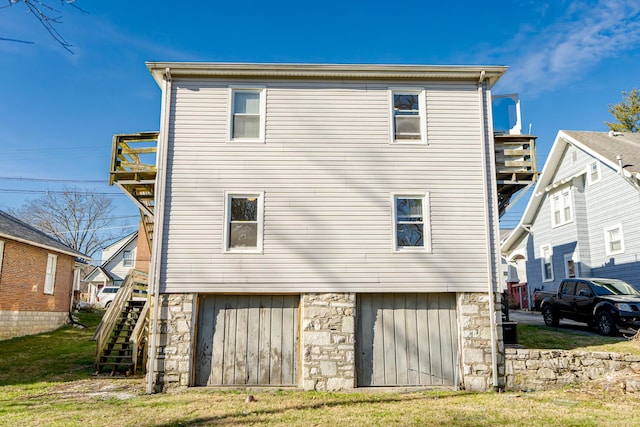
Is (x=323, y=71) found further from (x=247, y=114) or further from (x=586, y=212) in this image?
(x=586, y=212)

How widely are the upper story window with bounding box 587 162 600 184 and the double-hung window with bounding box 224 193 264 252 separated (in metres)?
13.9

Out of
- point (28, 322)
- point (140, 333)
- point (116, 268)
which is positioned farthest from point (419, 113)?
point (116, 268)

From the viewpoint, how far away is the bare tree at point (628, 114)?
29.8 metres

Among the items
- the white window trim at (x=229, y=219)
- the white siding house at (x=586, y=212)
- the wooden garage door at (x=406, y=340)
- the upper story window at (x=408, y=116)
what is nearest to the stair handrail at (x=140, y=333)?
the white window trim at (x=229, y=219)

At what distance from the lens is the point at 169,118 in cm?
1039

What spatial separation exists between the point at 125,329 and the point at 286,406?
20.5 feet

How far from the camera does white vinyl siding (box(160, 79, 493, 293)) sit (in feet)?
32.5

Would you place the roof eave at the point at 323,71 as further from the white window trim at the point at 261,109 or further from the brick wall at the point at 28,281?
the brick wall at the point at 28,281

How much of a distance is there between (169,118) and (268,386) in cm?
601

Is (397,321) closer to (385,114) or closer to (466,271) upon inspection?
(466,271)

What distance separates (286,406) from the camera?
8.27 m

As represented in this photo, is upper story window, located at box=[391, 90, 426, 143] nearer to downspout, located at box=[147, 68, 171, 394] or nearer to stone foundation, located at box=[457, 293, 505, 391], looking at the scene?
stone foundation, located at box=[457, 293, 505, 391]

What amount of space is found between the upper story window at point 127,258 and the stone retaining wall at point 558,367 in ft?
111

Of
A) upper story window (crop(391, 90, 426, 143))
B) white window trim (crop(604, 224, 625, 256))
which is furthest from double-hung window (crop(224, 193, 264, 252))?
white window trim (crop(604, 224, 625, 256))
